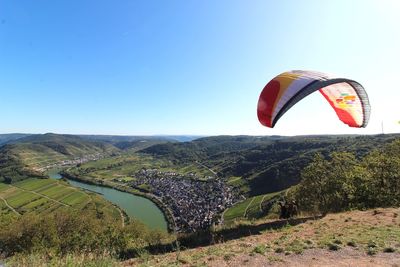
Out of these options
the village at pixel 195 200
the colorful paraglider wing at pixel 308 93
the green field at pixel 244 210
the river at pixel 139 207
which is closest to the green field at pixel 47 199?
the river at pixel 139 207

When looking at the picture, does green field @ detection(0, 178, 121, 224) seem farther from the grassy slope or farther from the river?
the grassy slope

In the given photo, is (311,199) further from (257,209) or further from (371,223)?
(257,209)

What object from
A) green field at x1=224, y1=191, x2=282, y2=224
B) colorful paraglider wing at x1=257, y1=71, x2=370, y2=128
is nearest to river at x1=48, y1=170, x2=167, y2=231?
green field at x1=224, y1=191, x2=282, y2=224

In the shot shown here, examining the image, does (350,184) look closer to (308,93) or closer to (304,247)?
(308,93)

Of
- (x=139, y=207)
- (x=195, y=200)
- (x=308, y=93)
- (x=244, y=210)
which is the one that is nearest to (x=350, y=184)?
(x=308, y=93)

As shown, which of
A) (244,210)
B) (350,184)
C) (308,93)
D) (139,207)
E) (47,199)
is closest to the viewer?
(308,93)

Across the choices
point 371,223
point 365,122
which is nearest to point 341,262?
point 371,223
